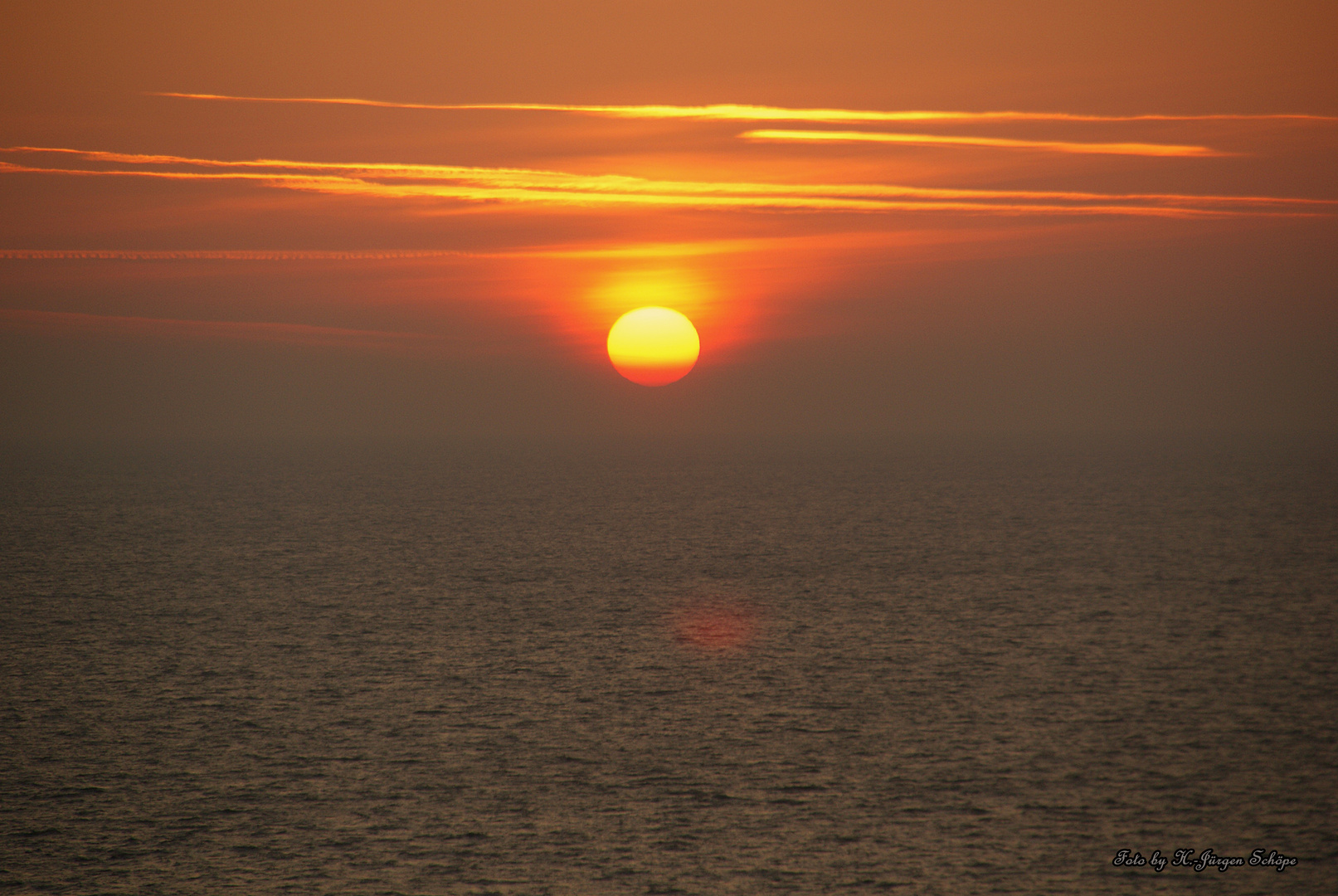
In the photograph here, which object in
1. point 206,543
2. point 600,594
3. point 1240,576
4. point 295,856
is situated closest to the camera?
point 295,856

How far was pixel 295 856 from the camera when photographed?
1540 inches

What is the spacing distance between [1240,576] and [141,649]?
95.6 metres

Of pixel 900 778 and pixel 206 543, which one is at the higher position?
pixel 206 543

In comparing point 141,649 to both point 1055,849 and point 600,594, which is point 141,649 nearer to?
point 600,594

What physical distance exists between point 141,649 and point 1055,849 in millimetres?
60885

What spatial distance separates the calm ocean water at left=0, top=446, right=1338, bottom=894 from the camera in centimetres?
3884

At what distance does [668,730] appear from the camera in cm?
5428

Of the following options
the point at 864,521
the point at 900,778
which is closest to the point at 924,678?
the point at 900,778

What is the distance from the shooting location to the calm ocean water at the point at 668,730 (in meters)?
38.8

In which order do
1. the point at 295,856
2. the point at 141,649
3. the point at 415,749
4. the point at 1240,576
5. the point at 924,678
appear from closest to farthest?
the point at 295,856
the point at 415,749
the point at 924,678
the point at 141,649
the point at 1240,576

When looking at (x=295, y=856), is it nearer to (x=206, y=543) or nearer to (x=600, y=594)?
(x=600, y=594)

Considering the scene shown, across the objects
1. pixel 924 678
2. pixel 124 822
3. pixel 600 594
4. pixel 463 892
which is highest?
pixel 600 594

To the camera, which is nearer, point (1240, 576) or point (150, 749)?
point (150, 749)

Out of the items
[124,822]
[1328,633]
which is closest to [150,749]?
[124,822]
